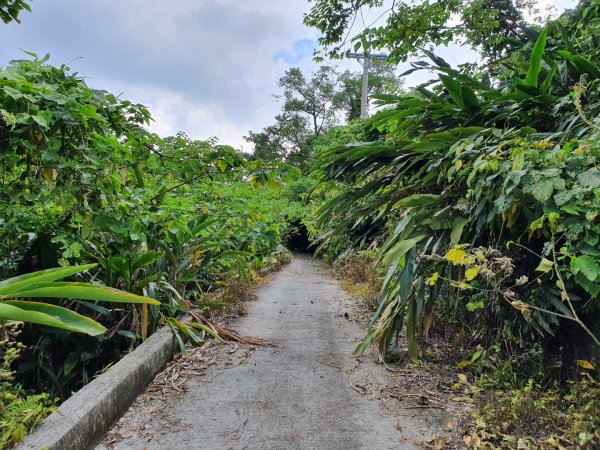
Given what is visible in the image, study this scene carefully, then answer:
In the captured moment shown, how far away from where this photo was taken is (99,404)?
1889 millimetres

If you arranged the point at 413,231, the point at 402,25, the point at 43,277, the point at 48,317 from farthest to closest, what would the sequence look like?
the point at 402,25 < the point at 413,231 < the point at 43,277 < the point at 48,317

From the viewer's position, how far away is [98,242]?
289 cm

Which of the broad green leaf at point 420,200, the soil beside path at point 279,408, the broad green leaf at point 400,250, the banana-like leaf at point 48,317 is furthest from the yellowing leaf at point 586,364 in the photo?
the banana-like leaf at point 48,317

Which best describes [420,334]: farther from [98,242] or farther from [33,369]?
[33,369]

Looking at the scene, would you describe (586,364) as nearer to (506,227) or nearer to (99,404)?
(506,227)

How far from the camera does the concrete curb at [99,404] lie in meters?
1.58

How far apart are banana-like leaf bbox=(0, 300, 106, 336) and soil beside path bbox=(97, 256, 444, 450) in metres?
0.67

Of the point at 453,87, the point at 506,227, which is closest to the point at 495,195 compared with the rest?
the point at 506,227

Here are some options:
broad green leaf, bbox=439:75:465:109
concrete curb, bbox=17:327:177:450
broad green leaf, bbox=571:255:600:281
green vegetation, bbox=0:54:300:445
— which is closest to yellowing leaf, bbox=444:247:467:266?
broad green leaf, bbox=571:255:600:281

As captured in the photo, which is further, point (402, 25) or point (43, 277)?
point (402, 25)

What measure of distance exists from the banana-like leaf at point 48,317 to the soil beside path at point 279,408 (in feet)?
2.21

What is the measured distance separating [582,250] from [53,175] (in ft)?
8.25

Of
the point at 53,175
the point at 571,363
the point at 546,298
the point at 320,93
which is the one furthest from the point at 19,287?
Result: the point at 320,93

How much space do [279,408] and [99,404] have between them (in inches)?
36.7
